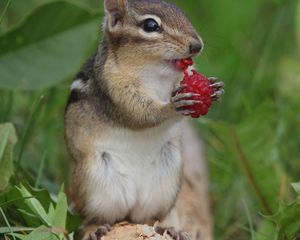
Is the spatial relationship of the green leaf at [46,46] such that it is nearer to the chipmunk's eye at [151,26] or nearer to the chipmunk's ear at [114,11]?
the chipmunk's ear at [114,11]

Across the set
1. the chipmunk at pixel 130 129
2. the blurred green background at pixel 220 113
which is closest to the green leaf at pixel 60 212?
the chipmunk at pixel 130 129

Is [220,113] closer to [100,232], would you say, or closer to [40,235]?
[100,232]

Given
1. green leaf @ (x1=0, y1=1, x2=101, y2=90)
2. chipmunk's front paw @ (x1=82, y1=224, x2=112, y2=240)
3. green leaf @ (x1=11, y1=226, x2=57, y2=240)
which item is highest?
green leaf @ (x1=0, y1=1, x2=101, y2=90)

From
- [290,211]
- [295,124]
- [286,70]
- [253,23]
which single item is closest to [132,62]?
[290,211]

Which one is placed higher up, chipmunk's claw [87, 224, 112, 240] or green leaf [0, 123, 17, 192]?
green leaf [0, 123, 17, 192]

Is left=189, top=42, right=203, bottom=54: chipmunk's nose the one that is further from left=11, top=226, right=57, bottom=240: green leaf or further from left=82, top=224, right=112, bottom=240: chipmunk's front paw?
→ left=11, top=226, right=57, bottom=240: green leaf

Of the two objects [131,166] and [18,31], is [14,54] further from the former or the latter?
[131,166]

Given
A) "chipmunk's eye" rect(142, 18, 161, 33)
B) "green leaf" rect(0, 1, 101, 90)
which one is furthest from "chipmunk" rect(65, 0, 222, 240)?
"green leaf" rect(0, 1, 101, 90)
